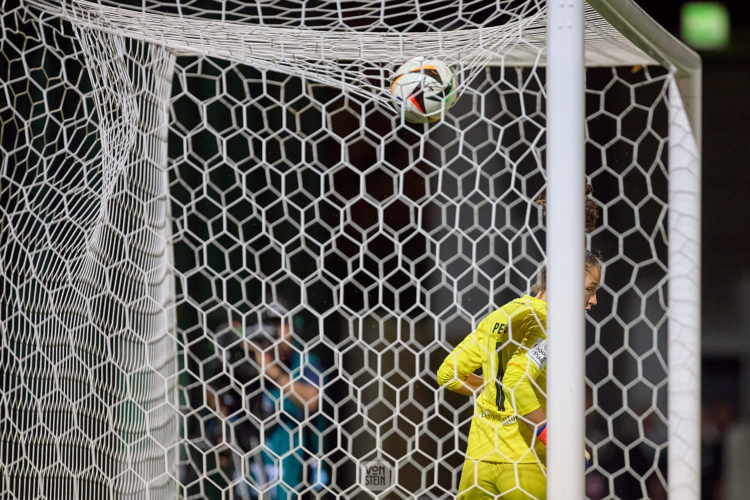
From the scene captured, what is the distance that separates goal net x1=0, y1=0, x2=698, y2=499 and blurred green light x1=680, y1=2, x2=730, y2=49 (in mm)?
273

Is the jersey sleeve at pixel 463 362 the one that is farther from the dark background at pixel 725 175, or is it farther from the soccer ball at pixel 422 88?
the dark background at pixel 725 175

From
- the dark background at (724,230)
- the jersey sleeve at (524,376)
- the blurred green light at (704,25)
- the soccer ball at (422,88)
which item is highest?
the soccer ball at (422,88)

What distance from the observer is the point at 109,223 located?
1.64m

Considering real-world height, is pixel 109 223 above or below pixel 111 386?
above

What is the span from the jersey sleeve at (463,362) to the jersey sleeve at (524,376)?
0.12 m

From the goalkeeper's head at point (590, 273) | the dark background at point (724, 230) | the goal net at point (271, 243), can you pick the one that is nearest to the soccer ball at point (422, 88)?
the goal net at point (271, 243)

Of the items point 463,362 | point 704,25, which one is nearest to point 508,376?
point 463,362

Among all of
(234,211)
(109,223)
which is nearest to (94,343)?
(109,223)

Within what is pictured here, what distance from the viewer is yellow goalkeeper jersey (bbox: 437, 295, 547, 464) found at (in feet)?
4.61

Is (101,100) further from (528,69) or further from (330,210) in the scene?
(528,69)

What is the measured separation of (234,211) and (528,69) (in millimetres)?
912

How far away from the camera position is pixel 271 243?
1.94 meters

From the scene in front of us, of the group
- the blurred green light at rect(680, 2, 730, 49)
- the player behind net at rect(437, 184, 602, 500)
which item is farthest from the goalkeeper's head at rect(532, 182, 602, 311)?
the blurred green light at rect(680, 2, 730, 49)

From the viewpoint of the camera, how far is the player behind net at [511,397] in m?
1.41
